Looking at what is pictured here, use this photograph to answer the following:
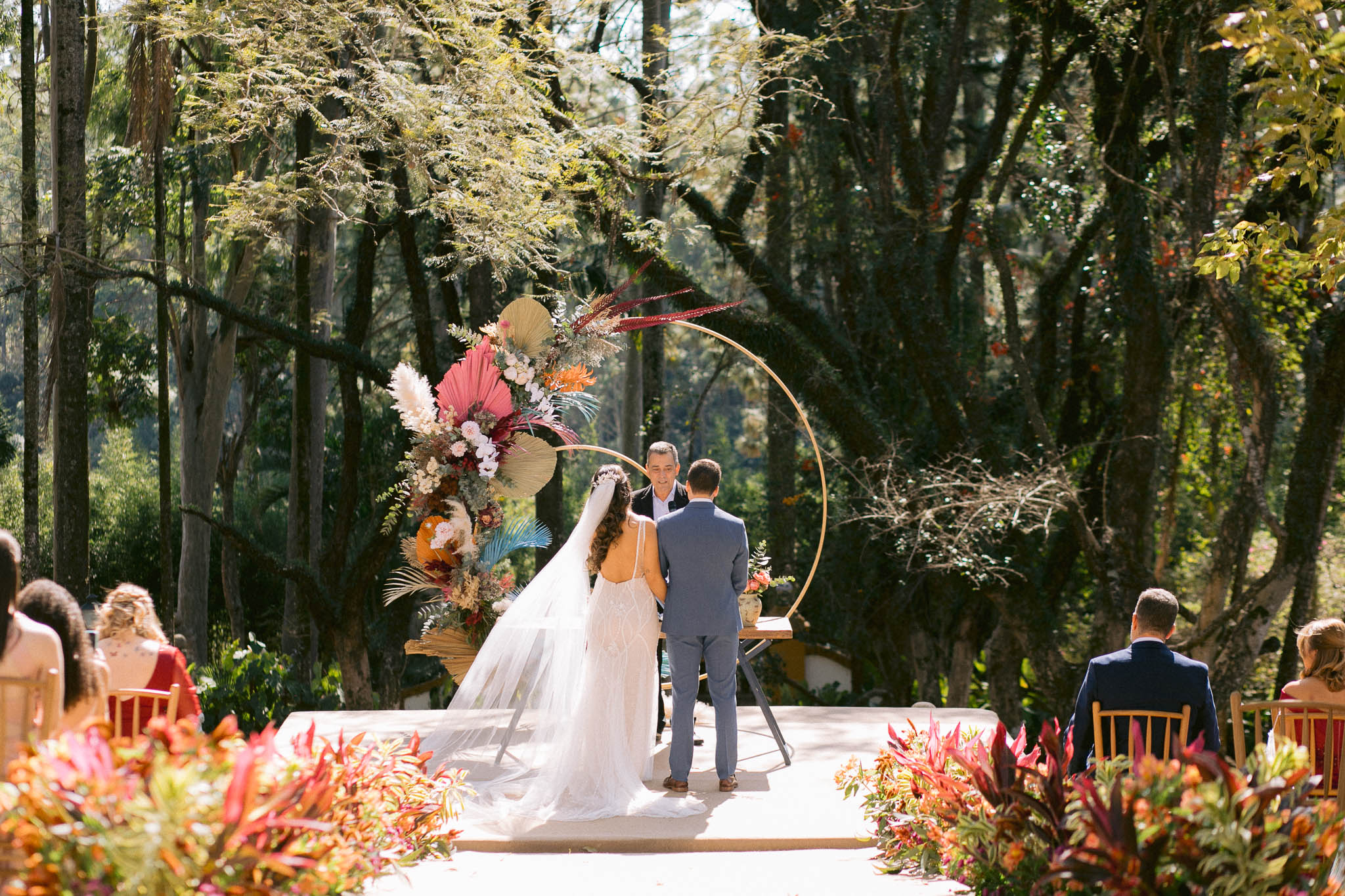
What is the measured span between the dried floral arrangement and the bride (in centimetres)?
45

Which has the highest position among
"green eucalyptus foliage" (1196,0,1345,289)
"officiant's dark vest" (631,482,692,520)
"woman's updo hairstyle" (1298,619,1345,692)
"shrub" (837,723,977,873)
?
"green eucalyptus foliage" (1196,0,1345,289)

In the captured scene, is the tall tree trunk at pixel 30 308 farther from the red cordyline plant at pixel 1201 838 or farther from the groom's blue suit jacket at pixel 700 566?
the red cordyline plant at pixel 1201 838

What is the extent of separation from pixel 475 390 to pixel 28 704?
10.6 ft

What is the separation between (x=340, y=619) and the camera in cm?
1213

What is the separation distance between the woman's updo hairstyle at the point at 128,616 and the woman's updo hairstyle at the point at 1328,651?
4272mm

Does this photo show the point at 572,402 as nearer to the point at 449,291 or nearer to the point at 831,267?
the point at 449,291

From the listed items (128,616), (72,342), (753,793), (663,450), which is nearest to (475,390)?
(663,450)

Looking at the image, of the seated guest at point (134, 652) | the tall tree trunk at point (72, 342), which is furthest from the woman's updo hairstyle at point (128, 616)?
the tall tree trunk at point (72, 342)

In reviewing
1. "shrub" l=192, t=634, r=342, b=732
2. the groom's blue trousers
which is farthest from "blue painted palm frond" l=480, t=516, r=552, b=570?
"shrub" l=192, t=634, r=342, b=732

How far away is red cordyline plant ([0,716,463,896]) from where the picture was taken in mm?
2701

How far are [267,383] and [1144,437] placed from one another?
13.4m

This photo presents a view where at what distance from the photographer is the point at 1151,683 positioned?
3984 millimetres

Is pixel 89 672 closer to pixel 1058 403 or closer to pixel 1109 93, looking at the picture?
pixel 1109 93

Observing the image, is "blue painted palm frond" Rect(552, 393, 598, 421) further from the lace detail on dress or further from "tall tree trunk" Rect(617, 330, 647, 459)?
"tall tree trunk" Rect(617, 330, 647, 459)
